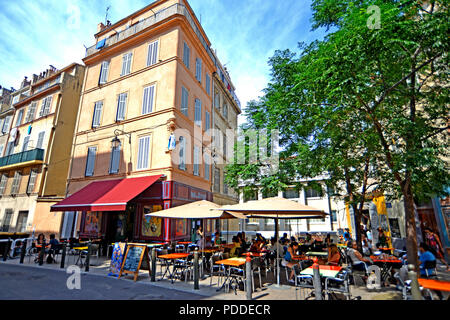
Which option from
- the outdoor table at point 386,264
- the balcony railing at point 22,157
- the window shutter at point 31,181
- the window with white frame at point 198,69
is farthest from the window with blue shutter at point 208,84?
the outdoor table at point 386,264

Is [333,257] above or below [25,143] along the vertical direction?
below

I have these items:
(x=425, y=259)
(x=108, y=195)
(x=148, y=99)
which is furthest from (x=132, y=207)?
(x=425, y=259)

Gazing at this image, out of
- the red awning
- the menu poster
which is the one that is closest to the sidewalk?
the menu poster

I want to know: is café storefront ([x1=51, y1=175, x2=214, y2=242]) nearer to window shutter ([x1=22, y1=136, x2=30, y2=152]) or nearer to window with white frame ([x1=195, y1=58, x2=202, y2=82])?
window with white frame ([x1=195, y1=58, x2=202, y2=82])

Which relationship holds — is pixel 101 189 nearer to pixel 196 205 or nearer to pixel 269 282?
pixel 196 205

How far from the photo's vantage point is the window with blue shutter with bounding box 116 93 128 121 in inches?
602

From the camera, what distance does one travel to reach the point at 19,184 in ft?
65.7

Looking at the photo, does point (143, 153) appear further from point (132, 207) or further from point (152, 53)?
point (152, 53)

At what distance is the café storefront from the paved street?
348 centimetres

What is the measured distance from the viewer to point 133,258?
25.6 feet

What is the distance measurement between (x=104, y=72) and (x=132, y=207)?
10966 millimetres

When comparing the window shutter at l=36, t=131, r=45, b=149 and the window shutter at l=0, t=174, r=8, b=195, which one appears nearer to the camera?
the window shutter at l=36, t=131, r=45, b=149

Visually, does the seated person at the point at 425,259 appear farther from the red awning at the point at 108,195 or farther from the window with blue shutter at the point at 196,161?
the window with blue shutter at the point at 196,161
